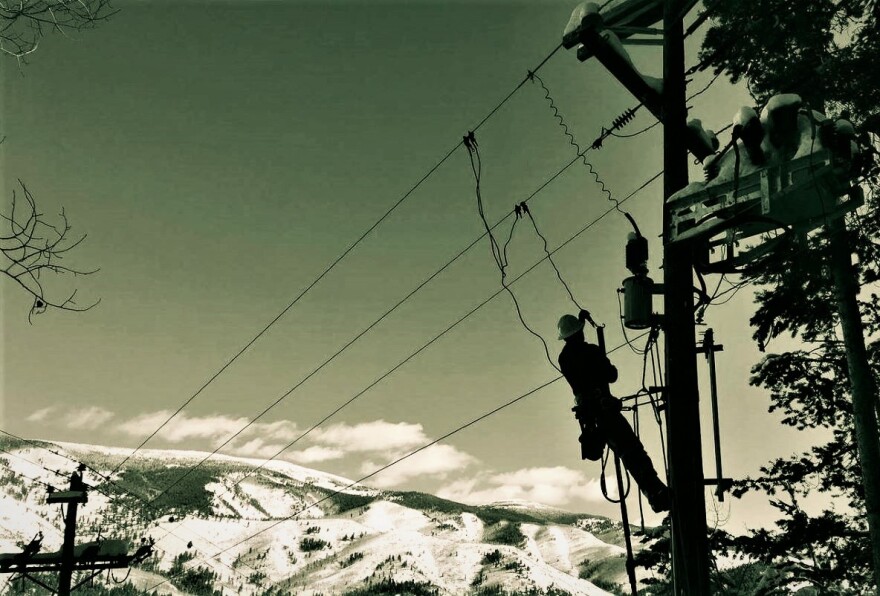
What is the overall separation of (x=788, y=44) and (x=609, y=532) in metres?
108

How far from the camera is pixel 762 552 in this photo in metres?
15.5

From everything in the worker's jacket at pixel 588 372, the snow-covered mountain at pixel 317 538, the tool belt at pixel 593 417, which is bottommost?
the tool belt at pixel 593 417

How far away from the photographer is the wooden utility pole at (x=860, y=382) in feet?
43.8

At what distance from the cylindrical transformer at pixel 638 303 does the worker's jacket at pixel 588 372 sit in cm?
45

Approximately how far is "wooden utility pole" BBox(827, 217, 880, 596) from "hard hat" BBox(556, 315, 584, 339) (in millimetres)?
8192

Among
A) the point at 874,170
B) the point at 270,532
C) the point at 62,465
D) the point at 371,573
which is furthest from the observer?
the point at 62,465

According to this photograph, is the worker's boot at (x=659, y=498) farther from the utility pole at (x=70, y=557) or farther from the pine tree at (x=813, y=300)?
the utility pole at (x=70, y=557)

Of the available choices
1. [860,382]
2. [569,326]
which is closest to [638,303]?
[569,326]

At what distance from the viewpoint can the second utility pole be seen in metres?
5.95

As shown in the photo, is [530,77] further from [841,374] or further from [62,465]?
[62,465]

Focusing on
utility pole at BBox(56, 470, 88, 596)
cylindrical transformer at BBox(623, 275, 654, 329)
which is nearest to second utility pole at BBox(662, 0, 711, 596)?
cylindrical transformer at BBox(623, 275, 654, 329)

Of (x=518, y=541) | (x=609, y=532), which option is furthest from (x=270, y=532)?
(x=609, y=532)

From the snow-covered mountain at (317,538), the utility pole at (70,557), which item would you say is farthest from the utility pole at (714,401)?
the snow-covered mountain at (317,538)

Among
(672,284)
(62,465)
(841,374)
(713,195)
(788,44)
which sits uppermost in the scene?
(62,465)
